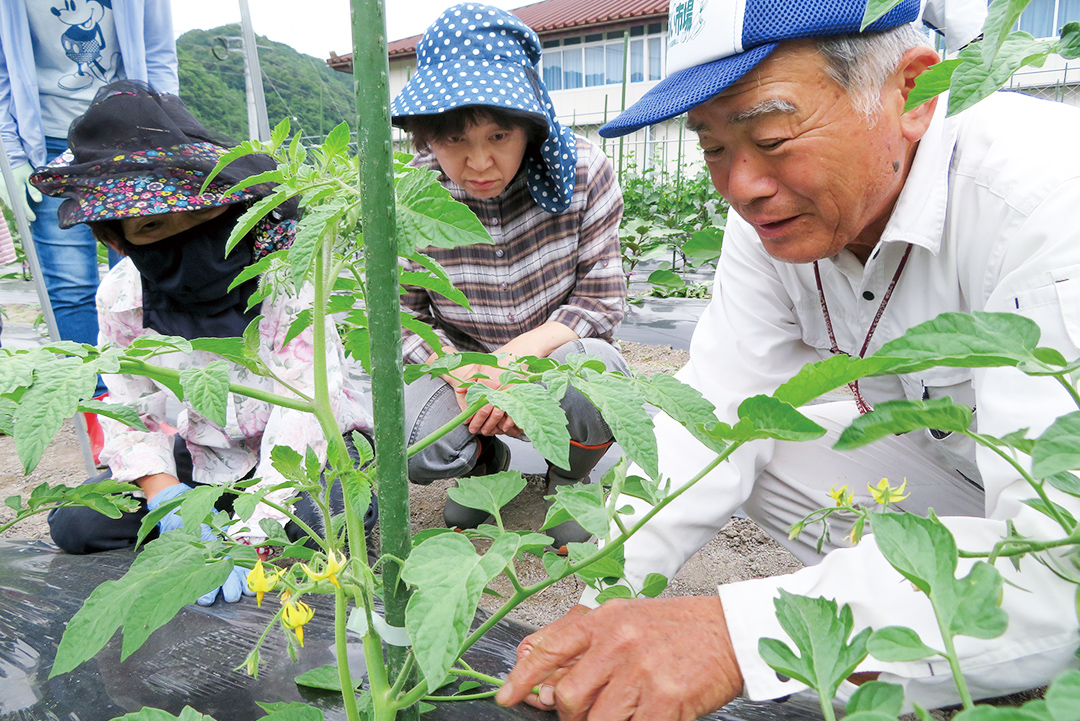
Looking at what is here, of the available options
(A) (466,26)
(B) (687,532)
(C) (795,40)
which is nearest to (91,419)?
(A) (466,26)

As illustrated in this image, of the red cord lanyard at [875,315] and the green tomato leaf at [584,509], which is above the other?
the green tomato leaf at [584,509]

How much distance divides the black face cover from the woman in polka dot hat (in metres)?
0.49

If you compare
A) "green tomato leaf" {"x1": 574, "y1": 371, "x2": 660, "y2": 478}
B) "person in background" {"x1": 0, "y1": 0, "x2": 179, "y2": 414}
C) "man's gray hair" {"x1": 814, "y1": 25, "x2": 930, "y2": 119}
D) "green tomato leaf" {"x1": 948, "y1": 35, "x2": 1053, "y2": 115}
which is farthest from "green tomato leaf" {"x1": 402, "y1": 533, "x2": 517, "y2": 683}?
"person in background" {"x1": 0, "y1": 0, "x2": 179, "y2": 414}

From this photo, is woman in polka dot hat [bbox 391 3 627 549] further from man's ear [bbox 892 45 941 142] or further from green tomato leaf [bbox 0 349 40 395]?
green tomato leaf [bbox 0 349 40 395]

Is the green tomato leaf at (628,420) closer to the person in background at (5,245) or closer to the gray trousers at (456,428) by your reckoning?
the gray trousers at (456,428)

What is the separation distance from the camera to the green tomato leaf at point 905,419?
0.53 m

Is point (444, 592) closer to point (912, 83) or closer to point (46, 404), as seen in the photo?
point (46, 404)

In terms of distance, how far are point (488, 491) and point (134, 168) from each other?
3.64 ft

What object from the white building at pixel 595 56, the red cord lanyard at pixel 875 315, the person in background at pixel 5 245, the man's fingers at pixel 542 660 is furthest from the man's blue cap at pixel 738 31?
the white building at pixel 595 56

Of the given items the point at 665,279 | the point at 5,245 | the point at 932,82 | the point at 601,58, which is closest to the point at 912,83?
the point at 932,82

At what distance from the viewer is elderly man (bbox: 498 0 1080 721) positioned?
842 mm

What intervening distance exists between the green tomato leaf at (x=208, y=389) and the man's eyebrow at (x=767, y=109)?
78 cm

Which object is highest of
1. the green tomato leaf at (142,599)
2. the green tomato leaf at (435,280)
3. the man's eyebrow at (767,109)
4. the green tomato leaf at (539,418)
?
the man's eyebrow at (767,109)

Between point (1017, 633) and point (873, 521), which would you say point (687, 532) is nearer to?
point (1017, 633)
